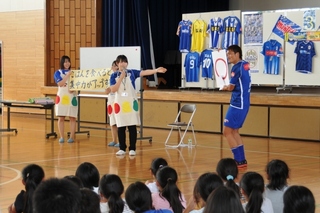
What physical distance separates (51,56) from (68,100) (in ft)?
19.1

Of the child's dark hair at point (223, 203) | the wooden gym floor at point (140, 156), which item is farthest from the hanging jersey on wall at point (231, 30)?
the child's dark hair at point (223, 203)

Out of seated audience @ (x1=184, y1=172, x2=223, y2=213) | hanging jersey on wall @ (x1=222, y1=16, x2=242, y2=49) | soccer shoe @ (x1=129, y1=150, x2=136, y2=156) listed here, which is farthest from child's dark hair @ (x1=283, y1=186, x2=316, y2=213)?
hanging jersey on wall @ (x1=222, y1=16, x2=242, y2=49)

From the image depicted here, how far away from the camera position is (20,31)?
1819cm

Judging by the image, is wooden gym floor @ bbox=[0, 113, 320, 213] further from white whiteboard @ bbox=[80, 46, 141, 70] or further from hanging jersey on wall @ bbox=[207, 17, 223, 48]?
hanging jersey on wall @ bbox=[207, 17, 223, 48]

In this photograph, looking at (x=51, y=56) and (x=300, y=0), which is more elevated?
(x=300, y=0)

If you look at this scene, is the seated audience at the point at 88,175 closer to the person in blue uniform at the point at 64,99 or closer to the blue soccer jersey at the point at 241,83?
the blue soccer jersey at the point at 241,83

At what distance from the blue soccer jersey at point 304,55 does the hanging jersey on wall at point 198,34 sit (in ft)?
8.27

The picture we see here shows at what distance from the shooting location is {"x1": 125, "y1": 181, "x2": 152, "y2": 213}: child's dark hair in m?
3.48

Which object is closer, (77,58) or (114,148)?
(114,148)

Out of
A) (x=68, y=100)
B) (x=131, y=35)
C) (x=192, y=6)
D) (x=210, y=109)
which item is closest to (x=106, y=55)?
(x=68, y=100)

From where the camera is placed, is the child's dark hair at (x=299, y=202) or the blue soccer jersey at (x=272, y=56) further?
the blue soccer jersey at (x=272, y=56)

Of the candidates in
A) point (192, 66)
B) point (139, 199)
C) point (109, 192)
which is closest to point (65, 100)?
point (192, 66)

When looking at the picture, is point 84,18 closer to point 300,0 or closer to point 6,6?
point 6,6

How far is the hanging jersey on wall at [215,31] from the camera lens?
14.6m
